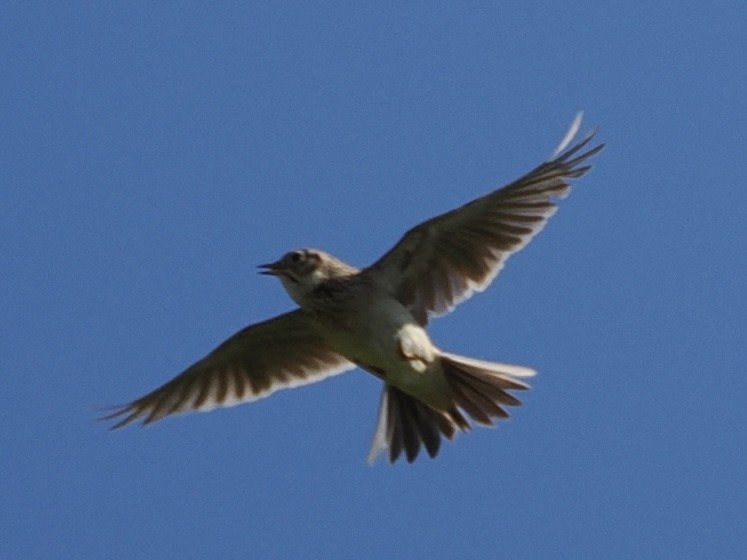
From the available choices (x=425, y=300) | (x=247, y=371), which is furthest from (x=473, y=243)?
(x=247, y=371)

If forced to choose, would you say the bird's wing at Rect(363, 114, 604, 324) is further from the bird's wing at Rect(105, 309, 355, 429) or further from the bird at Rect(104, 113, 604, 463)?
the bird's wing at Rect(105, 309, 355, 429)

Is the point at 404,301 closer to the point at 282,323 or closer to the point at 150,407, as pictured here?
the point at 282,323

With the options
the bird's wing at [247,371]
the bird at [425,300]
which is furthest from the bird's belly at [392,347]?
the bird's wing at [247,371]

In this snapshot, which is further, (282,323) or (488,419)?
(282,323)

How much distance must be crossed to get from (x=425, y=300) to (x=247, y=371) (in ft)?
5.88

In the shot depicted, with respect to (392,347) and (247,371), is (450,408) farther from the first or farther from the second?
(247,371)

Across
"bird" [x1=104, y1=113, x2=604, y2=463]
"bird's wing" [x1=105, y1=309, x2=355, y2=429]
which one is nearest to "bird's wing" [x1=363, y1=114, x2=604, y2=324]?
"bird" [x1=104, y1=113, x2=604, y2=463]

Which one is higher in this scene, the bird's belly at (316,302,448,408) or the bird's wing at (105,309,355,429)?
the bird's wing at (105,309,355,429)

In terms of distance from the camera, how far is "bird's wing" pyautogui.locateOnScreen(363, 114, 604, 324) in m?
12.2

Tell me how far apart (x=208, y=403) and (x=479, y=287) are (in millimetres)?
2345

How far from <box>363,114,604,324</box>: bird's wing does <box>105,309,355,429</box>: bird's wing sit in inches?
40.1

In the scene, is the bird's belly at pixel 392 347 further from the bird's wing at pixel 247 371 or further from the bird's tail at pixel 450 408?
the bird's wing at pixel 247 371

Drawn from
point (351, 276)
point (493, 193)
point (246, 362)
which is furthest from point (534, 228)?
point (246, 362)

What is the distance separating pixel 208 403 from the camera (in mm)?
13438
